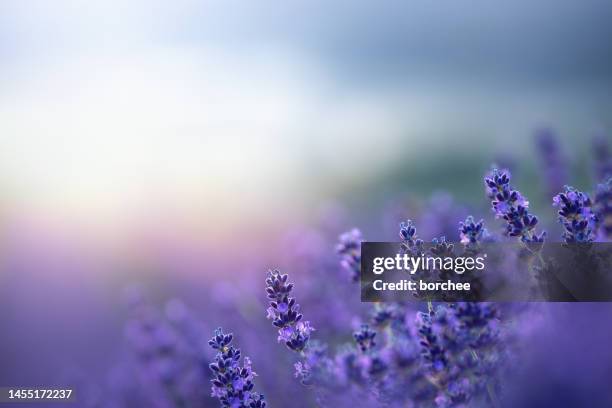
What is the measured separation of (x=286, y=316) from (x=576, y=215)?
0.54 m

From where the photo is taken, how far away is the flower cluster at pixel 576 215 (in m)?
1.05

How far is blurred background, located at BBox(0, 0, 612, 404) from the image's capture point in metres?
2.21

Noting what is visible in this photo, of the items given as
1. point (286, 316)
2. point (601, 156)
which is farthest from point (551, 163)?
point (286, 316)

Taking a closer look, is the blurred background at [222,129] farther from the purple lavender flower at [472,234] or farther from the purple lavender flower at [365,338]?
the purple lavender flower at [472,234]

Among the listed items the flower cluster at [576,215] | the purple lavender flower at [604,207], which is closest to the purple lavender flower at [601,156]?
the purple lavender flower at [604,207]

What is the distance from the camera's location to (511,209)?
106cm

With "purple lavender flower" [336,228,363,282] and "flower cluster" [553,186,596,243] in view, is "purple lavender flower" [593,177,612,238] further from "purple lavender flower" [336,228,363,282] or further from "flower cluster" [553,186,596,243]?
"purple lavender flower" [336,228,363,282]

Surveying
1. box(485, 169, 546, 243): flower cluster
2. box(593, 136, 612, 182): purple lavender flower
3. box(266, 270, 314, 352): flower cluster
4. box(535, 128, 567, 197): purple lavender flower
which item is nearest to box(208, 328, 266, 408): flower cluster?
box(266, 270, 314, 352): flower cluster

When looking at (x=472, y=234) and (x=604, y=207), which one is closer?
(x=472, y=234)

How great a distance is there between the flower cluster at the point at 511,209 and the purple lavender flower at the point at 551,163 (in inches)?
43.0

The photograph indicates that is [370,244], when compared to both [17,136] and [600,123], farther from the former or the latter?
[17,136]

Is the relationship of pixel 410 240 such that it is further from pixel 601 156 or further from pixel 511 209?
pixel 601 156

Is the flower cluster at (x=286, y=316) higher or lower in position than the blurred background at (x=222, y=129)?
lower

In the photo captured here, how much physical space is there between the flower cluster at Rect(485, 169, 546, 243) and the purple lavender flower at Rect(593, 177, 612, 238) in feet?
0.61
